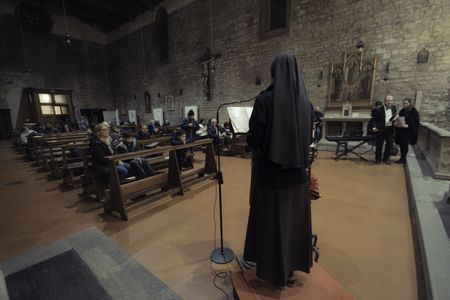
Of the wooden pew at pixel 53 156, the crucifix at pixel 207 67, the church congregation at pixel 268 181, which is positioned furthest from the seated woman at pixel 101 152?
the crucifix at pixel 207 67

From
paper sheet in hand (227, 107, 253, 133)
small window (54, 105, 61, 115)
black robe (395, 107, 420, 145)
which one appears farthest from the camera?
small window (54, 105, 61, 115)

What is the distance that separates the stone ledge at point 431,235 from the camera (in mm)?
1392

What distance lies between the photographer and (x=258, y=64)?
30.1 feet

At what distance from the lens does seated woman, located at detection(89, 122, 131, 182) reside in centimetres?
310

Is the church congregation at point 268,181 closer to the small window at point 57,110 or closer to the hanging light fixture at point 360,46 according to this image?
the hanging light fixture at point 360,46

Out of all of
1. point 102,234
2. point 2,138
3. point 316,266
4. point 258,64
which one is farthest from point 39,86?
point 316,266

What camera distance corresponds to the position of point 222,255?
6.31ft

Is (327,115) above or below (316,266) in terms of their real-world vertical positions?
above

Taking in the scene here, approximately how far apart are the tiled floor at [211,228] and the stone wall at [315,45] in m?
3.79

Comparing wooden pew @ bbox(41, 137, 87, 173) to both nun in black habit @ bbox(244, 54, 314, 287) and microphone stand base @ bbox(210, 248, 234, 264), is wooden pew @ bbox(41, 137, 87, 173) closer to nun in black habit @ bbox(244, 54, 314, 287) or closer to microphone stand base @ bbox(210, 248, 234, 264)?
microphone stand base @ bbox(210, 248, 234, 264)

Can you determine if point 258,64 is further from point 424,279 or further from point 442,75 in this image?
point 424,279

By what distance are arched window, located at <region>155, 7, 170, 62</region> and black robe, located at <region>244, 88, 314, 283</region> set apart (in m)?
13.1

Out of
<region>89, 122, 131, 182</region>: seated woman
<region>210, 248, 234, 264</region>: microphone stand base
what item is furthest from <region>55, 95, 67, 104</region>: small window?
<region>210, 248, 234, 264</region>: microphone stand base

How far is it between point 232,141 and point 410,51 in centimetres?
558
